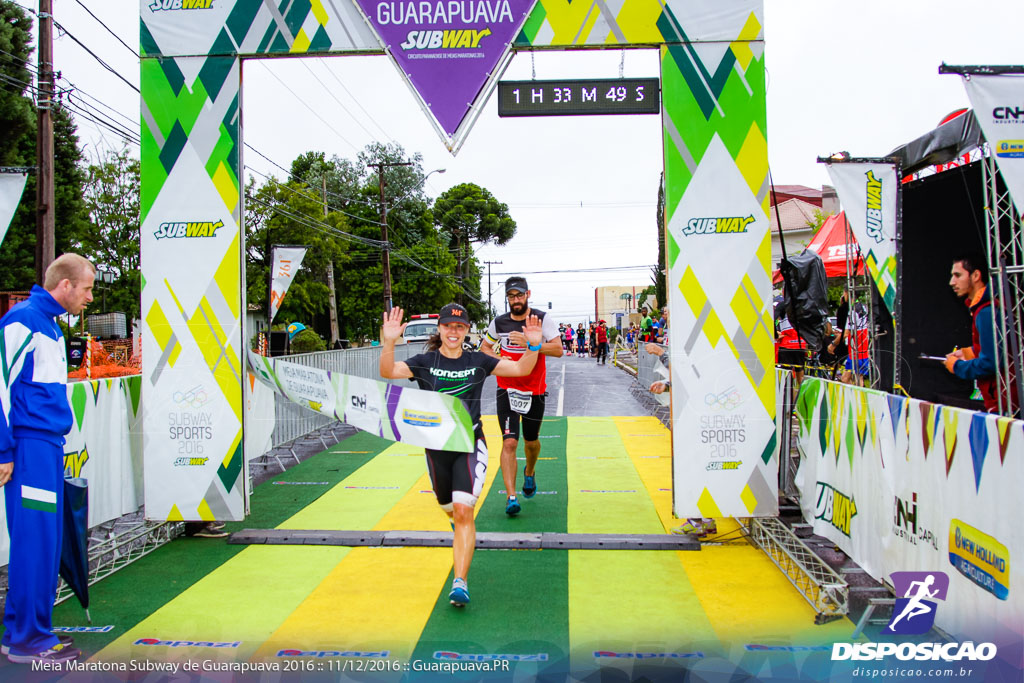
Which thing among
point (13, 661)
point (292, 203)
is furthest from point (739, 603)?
point (292, 203)

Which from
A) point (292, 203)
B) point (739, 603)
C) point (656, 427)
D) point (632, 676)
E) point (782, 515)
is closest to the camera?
point (632, 676)

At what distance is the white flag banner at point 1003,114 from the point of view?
4.58m

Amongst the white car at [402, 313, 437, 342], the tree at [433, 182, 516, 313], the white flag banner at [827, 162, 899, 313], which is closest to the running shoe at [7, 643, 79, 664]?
the white flag banner at [827, 162, 899, 313]

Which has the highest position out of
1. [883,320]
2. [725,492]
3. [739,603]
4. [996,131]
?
[996,131]

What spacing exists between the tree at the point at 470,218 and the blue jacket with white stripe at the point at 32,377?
106 feet

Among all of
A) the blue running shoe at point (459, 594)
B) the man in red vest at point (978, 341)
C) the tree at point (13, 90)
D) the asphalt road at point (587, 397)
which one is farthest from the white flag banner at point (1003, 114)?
the tree at point (13, 90)

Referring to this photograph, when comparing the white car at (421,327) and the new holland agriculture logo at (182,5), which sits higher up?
the new holland agriculture logo at (182,5)

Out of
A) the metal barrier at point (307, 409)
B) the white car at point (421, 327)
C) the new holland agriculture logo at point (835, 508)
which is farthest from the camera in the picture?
the white car at point (421, 327)

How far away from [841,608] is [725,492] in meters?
1.52

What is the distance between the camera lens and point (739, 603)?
449 centimetres

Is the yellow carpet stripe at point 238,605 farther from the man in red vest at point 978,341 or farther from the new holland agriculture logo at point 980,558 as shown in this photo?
the man in red vest at point 978,341

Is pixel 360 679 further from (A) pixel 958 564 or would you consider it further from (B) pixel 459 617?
(A) pixel 958 564

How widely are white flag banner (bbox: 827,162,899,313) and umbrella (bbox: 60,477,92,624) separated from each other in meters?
6.32

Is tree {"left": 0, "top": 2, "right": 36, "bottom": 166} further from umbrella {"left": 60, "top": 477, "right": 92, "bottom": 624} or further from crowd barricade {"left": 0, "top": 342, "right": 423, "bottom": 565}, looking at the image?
umbrella {"left": 60, "top": 477, "right": 92, "bottom": 624}
